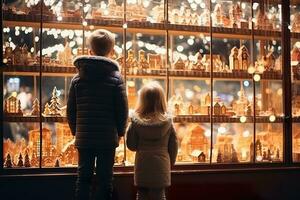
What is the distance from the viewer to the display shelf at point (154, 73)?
5.15 metres

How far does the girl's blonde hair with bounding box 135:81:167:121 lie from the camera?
4.49 meters

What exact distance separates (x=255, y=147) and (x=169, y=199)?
1302mm

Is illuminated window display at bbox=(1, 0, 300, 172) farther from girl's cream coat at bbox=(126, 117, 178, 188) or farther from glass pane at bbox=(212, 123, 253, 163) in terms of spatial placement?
girl's cream coat at bbox=(126, 117, 178, 188)

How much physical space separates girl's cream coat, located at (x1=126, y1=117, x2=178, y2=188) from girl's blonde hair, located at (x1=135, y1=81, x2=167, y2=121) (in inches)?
2.3

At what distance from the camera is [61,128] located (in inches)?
213

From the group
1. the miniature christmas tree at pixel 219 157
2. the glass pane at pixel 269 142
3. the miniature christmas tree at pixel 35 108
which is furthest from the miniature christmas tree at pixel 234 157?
the miniature christmas tree at pixel 35 108

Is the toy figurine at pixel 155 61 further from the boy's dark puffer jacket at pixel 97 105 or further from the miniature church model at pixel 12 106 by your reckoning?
the miniature church model at pixel 12 106

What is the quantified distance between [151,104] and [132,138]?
351 millimetres

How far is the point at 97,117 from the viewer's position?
4.29 meters

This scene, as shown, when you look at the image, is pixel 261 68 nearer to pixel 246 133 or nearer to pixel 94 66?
pixel 246 133

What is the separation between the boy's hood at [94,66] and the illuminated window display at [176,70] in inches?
37.9

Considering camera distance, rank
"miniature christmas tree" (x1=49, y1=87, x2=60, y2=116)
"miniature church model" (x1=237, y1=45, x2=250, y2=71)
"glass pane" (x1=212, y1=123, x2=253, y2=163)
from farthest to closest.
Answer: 1. "miniature church model" (x1=237, y1=45, x2=250, y2=71)
2. "glass pane" (x1=212, y1=123, x2=253, y2=163)
3. "miniature christmas tree" (x1=49, y1=87, x2=60, y2=116)

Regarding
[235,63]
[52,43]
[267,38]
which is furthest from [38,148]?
[267,38]

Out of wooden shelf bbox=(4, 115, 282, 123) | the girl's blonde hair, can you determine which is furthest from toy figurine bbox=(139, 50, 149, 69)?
the girl's blonde hair
